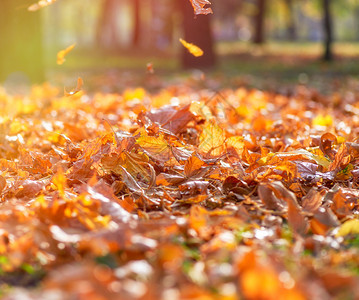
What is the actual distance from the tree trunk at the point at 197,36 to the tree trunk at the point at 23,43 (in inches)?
179

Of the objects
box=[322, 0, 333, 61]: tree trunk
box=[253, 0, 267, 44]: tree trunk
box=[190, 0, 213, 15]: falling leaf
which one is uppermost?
box=[190, 0, 213, 15]: falling leaf

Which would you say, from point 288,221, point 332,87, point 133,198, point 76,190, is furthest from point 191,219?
point 332,87

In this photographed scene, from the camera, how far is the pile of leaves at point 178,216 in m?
1.27

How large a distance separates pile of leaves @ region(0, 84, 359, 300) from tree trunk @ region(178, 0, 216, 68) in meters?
10.3

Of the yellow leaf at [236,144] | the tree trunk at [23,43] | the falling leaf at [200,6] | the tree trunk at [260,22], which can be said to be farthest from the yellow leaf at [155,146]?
the tree trunk at [260,22]

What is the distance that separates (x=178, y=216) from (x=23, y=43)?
8507 mm

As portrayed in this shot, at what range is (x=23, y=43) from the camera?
9.63m

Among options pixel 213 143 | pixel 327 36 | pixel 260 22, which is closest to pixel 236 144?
pixel 213 143

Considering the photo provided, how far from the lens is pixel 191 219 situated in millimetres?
1724

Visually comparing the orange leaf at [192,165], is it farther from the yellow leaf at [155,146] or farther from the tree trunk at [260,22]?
the tree trunk at [260,22]

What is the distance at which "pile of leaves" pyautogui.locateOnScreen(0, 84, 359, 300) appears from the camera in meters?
1.27

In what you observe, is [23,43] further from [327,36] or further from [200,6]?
[327,36]

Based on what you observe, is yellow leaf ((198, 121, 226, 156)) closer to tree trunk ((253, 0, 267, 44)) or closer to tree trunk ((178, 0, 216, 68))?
tree trunk ((178, 0, 216, 68))

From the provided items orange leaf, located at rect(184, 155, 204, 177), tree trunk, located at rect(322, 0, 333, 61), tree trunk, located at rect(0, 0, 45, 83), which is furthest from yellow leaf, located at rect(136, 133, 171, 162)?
tree trunk, located at rect(322, 0, 333, 61)
